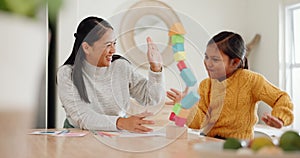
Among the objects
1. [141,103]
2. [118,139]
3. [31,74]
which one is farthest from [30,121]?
[141,103]

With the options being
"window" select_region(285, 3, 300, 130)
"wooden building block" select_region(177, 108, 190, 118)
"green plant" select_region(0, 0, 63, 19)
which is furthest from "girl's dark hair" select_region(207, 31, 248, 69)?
"window" select_region(285, 3, 300, 130)

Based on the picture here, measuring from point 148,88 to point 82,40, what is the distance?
368mm

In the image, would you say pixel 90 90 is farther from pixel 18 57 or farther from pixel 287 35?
pixel 287 35

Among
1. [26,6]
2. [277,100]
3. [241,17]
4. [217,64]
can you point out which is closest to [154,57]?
[217,64]

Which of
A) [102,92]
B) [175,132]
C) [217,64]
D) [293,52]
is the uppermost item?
[293,52]

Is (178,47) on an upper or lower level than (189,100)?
upper

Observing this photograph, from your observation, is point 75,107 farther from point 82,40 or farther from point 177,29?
point 177,29

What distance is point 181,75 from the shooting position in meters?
1.27

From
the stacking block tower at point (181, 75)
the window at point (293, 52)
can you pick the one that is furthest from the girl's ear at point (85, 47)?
the window at point (293, 52)

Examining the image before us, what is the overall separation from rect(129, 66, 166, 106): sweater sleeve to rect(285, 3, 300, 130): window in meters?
2.54

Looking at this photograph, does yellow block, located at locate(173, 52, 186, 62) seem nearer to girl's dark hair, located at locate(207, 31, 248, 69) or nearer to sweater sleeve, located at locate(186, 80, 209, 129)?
sweater sleeve, located at locate(186, 80, 209, 129)

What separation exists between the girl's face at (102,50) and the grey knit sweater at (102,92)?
42 mm

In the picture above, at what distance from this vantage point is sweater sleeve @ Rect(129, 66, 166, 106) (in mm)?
1392

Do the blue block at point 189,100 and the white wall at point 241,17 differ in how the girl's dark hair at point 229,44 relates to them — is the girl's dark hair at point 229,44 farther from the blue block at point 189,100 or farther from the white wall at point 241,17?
the white wall at point 241,17
